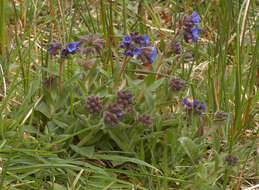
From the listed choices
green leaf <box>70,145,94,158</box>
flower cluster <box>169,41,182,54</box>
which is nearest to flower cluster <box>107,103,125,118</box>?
green leaf <box>70,145,94,158</box>

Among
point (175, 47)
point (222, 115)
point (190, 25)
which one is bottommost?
point (222, 115)

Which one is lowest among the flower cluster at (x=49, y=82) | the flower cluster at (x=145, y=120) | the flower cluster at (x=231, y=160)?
the flower cluster at (x=231, y=160)

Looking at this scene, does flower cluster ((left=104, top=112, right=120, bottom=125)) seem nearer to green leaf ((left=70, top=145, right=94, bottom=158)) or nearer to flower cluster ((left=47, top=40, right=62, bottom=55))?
green leaf ((left=70, top=145, right=94, bottom=158))

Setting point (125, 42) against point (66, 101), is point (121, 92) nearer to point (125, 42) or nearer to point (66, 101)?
point (125, 42)

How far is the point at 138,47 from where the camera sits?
196cm

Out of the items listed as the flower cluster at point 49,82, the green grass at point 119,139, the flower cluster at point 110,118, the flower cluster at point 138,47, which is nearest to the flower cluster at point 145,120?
the green grass at point 119,139

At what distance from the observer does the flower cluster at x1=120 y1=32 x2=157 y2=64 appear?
1919 millimetres

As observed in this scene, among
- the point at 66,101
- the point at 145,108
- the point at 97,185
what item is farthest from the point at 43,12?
the point at 97,185

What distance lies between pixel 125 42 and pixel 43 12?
7.05 feet

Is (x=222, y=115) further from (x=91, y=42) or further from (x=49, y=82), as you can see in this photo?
(x=49, y=82)

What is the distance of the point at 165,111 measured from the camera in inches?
80.9

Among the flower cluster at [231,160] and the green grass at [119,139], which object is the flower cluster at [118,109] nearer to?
the green grass at [119,139]

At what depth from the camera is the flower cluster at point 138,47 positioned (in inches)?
75.5

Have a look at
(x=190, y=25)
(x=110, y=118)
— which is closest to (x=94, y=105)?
(x=110, y=118)
